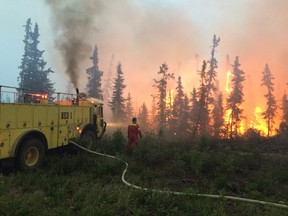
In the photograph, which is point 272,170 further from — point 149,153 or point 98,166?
point 98,166

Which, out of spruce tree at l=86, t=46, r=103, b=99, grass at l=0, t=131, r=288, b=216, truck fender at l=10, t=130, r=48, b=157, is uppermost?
spruce tree at l=86, t=46, r=103, b=99

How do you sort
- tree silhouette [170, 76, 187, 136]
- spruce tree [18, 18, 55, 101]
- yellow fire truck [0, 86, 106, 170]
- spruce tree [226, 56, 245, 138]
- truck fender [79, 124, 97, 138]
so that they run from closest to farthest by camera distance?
yellow fire truck [0, 86, 106, 170], truck fender [79, 124, 97, 138], spruce tree [18, 18, 55, 101], spruce tree [226, 56, 245, 138], tree silhouette [170, 76, 187, 136]

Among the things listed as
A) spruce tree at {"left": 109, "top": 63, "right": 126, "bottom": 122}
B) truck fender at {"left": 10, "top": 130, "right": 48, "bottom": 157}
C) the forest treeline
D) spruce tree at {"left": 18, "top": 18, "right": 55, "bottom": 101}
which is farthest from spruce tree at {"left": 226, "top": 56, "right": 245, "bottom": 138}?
truck fender at {"left": 10, "top": 130, "right": 48, "bottom": 157}

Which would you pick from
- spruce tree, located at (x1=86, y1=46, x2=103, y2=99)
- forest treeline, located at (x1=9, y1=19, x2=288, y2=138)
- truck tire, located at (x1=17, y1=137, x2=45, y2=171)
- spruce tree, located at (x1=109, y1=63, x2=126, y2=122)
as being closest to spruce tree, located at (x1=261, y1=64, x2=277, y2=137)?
forest treeline, located at (x1=9, y1=19, x2=288, y2=138)

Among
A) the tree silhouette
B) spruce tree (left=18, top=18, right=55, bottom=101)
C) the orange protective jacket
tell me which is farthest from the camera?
the tree silhouette

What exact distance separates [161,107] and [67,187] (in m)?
56.9

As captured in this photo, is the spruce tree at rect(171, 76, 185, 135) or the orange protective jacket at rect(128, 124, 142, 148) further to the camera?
the spruce tree at rect(171, 76, 185, 135)

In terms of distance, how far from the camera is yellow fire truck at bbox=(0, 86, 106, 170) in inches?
442

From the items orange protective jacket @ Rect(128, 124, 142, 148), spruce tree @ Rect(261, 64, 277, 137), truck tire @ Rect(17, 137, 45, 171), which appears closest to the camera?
truck tire @ Rect(17, 137, 45, 171)

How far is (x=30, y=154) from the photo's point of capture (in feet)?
40.7

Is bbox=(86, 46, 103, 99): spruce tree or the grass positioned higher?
bbox=(86, 46, 103, 99): spruce tree

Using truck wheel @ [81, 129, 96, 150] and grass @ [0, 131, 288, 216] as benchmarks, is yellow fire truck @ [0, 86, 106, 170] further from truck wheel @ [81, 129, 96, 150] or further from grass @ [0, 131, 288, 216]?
grass @ [0, 131, 288, 216]

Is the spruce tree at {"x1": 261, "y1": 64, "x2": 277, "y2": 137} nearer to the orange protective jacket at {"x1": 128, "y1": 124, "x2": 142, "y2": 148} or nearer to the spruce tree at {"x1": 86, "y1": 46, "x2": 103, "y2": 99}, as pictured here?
the spruce tree at {"x1": 86, "y1": 46, "x2": 103, "y2": 99}

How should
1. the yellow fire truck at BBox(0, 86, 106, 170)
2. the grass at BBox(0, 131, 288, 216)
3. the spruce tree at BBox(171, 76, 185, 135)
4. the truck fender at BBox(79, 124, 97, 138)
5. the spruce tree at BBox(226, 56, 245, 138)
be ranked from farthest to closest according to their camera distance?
the spruce tree at BBox(171, 76, 185, 135) → the spruce tree at BBox(226, 56, 245, 138) → the truck fender at BBox(79, 124, 97, 138) → the yellow fire truck at BBox(0, 86, 106, 170) → the grass at BBox(0, 131, 288, 216)
